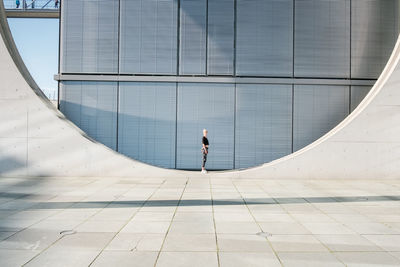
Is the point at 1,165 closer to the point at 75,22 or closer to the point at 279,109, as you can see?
the point at 75,22

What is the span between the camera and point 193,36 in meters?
15.5

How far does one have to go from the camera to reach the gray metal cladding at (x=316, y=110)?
15422mm

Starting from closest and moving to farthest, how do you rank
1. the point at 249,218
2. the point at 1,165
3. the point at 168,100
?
1. the point at 249,218
2. the point at 1,165
3. the point at 168,100

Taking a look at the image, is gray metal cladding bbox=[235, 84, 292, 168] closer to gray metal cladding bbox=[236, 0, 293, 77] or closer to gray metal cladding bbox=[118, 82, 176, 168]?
gray metal cladding bbox=[236, 0, 293, 77]

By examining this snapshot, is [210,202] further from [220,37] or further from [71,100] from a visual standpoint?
[71,100]

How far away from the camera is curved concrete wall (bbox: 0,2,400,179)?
436 inches

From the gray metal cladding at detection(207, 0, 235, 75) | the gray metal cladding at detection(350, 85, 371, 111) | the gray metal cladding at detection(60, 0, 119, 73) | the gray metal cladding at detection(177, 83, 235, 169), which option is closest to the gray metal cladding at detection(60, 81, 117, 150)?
the gray metal cladding at detection(60, 0, 119, 73)

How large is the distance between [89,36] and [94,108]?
3498mm

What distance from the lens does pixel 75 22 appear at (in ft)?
50.8

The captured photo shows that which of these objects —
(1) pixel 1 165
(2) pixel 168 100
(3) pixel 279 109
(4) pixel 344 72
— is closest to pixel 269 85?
(3) pixel 279 109

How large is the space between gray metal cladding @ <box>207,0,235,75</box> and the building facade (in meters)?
0.05

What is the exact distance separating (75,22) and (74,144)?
734 centimetres

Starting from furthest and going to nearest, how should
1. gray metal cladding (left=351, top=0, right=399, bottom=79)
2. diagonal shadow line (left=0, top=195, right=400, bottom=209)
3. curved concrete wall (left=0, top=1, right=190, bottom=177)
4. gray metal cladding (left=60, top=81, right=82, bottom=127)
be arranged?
gray metal cladding (left=60, top=81, right=82, bottom=127) < gray metal cladding (left=351, top=0, right=399, bottom=79) < curved concrete wall (left=0, top=1, right=190, bottom=177) < diagonal shadow line (left=0, top=195, right=400, bottom=209)

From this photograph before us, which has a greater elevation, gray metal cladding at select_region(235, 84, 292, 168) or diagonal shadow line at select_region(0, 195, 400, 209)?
gray metal cladding at select_region(235, 84, 292, 168)
